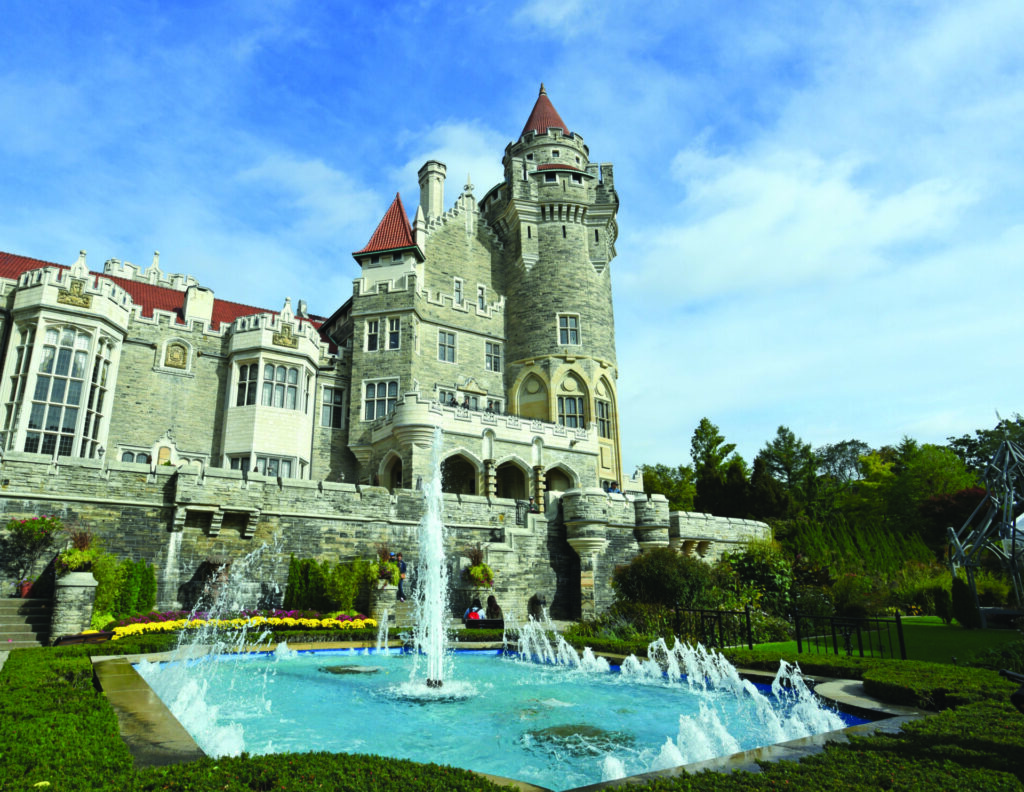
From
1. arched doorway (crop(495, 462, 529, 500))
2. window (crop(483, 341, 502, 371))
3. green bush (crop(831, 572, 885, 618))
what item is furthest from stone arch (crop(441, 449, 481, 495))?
green bush (crop(831, 572, 885, 618))

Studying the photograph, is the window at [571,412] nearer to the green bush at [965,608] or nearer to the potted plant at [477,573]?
the potted plant at [477,573]

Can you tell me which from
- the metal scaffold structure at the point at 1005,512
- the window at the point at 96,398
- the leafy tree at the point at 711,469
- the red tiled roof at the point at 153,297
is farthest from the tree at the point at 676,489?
the window at the point at 96,398

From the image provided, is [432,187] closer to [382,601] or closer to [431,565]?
[382,601]

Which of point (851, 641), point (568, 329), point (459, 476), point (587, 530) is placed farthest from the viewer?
point (568, 329)

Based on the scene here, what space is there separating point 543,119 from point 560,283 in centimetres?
1251

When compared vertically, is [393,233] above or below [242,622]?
above

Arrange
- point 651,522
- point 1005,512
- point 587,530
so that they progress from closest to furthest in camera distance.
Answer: point 1005,512
point 587,530
point 651,522

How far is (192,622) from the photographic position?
52.2 feet

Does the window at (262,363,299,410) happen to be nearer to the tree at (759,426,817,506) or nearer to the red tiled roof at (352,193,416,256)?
the red tiled roof at (352,193,416,256)

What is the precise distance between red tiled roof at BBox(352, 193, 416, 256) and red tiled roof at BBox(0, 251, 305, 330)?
6.97 meters

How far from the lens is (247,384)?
28500mm

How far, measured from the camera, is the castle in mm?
19859

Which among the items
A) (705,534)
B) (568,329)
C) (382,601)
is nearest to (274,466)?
(382,601)

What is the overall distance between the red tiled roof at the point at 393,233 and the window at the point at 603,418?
1275cm
